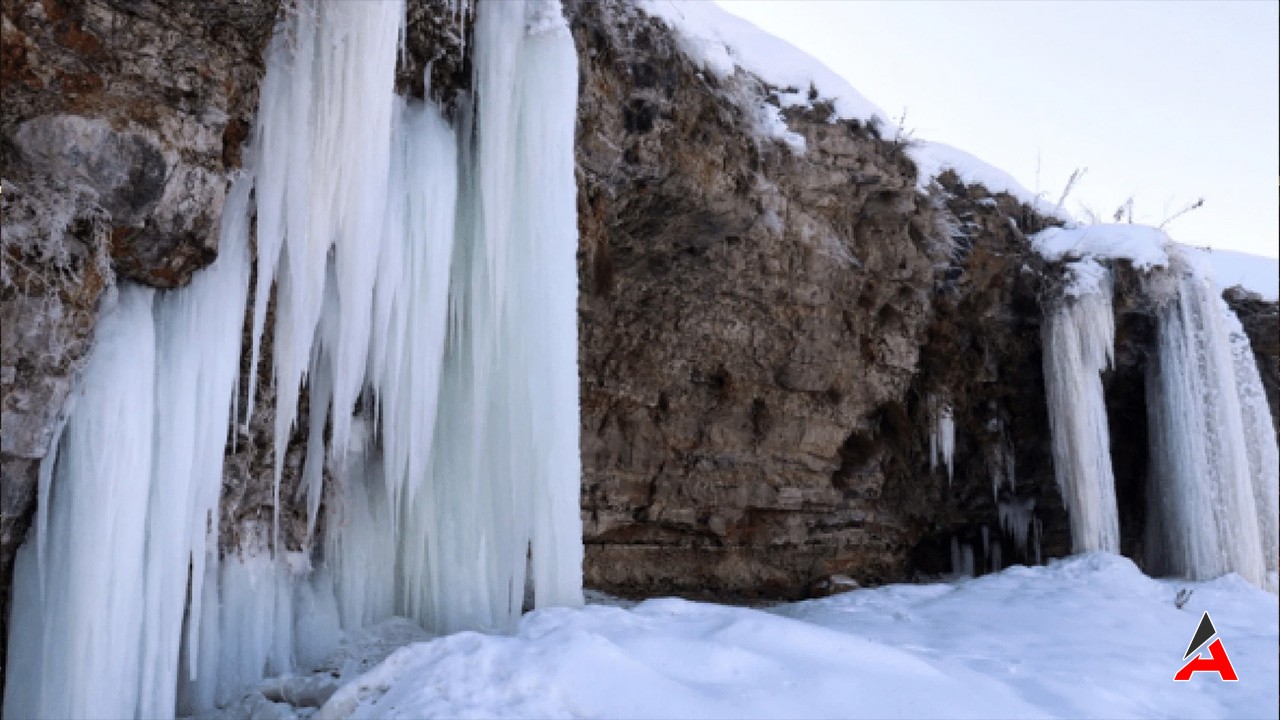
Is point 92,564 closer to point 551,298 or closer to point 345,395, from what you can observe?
point 345,395

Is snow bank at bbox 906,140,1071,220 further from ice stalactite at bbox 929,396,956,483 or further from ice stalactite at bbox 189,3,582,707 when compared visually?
ice stalactite at bbox 189,3,582,707

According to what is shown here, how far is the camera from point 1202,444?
33.9ft

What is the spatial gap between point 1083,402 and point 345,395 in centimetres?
813

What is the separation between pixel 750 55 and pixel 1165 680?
5625mm

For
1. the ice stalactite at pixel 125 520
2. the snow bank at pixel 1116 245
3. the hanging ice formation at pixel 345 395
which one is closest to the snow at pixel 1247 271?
the snow bank at pixel 1116 245

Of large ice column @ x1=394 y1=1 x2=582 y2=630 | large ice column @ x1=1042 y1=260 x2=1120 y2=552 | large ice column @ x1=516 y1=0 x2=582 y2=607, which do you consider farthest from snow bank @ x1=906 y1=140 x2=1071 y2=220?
large ice column @ x1=394 y1=1 x2=582 y2=630

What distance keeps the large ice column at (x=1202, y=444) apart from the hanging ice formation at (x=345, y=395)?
798 cm

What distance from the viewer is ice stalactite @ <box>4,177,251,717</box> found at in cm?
388

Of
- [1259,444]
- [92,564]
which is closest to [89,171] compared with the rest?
[92,564]

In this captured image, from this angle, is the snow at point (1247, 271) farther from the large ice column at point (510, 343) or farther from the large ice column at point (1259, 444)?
the large ice column at point (510, 343)

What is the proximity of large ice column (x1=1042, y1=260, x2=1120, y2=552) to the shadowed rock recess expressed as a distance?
436 millimetres

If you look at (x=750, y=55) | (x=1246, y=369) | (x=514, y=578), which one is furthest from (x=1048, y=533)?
(x=514, y=578)

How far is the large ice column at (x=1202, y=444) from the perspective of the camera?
398 inches

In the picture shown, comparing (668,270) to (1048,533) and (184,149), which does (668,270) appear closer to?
(184,149)
